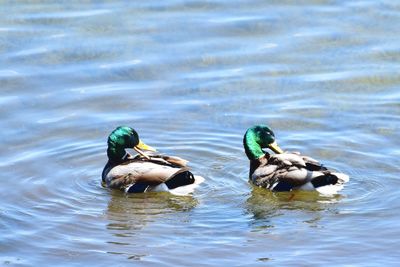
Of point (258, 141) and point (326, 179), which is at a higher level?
point (258, 141)

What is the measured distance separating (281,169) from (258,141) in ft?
1.95

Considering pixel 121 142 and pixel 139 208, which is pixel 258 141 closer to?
pixel 121 142

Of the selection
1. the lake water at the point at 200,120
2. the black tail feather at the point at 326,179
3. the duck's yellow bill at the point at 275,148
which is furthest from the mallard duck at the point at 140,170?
the black tail feather at the point at 326,179

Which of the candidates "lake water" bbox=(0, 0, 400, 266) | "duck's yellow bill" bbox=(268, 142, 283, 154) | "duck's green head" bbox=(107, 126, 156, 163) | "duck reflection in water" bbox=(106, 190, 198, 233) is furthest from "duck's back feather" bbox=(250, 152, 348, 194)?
"duck's green head" bbox=(107, 126, 156, 163)

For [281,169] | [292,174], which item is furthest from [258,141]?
[292,174]

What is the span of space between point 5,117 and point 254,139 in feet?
10.9

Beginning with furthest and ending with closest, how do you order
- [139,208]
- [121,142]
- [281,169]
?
[121,142] → [281,169] → [139,208]

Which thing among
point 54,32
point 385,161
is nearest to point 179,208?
point 385,161

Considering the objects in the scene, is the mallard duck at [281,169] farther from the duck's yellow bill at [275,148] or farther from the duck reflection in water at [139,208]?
the duck reflection in water at [139,208]

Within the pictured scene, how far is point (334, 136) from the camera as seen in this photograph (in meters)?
13.4

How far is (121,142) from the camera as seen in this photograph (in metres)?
12.7

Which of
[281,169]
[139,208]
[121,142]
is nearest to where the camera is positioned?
[139,208]

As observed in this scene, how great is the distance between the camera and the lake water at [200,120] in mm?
10789

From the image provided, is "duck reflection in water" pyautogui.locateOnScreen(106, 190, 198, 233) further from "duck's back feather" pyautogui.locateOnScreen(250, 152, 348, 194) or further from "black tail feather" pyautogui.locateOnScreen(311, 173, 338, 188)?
"black tail feather" pyautogui.locateOnScreen(311, 173, 338, 188)
